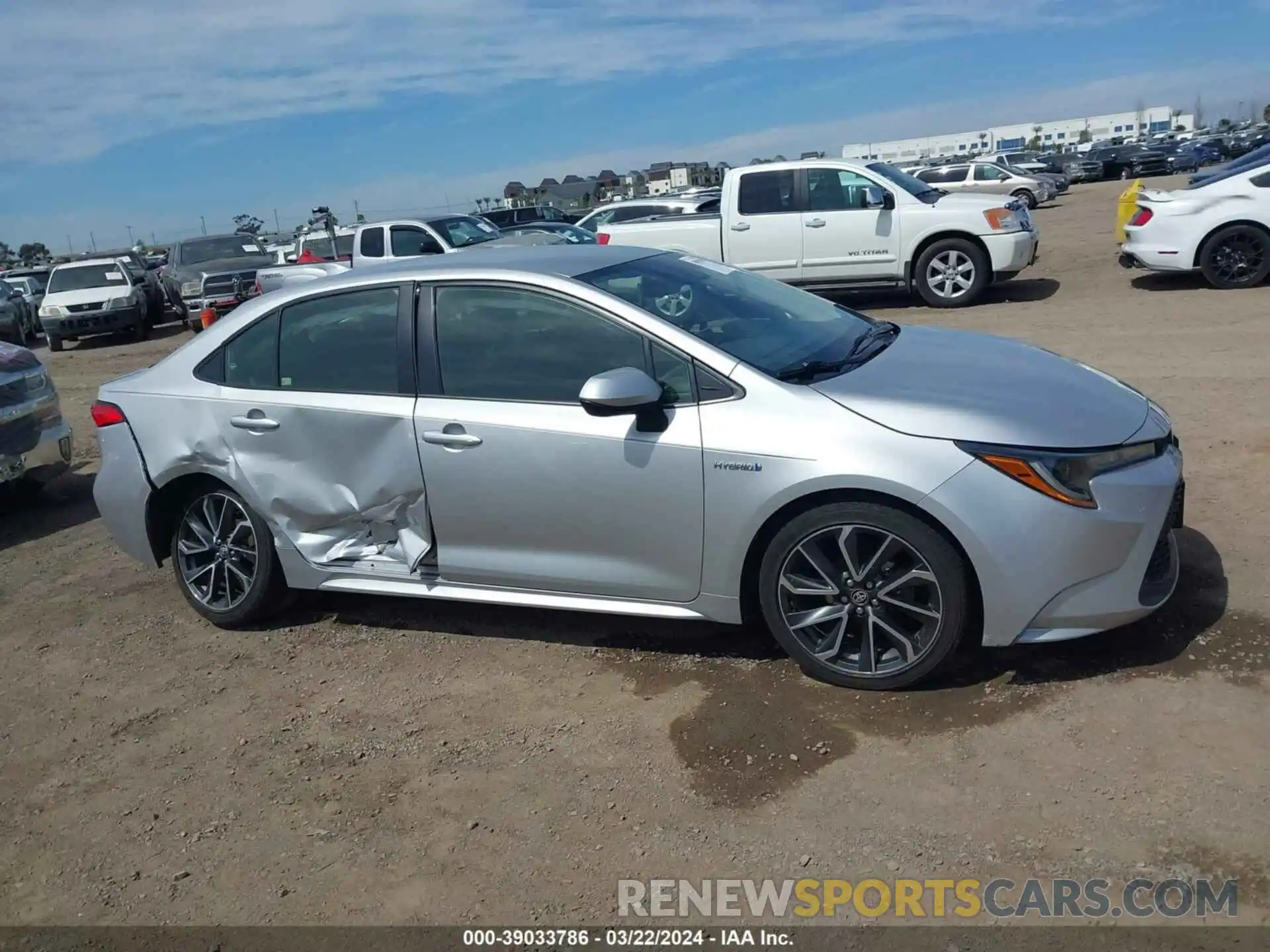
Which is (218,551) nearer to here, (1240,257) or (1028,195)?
(1240,257)

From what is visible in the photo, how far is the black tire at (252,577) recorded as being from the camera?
4902 millimetres

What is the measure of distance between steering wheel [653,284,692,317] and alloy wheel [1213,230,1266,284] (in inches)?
389

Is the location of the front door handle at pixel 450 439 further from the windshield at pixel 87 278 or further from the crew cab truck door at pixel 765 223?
the windshield at pixel 87 278

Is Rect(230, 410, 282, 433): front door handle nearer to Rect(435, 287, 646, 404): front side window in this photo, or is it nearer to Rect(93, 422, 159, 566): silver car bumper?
Rect(93, 422, 159, 566): silver car bumper

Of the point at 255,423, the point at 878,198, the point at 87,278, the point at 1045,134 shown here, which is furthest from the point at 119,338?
the point at 1045,134

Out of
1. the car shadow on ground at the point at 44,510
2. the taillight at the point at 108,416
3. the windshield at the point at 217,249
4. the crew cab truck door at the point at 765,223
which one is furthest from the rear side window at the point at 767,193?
the windshield at the point at 217,249

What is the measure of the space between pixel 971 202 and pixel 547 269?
9.63m

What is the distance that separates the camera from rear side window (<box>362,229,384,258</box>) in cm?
1722

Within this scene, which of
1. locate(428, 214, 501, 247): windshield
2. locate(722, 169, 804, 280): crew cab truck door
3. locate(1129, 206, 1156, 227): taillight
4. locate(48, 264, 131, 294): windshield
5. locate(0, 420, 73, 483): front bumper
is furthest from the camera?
locate(48, 264, 131, 294): windshield

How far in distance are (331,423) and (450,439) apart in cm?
64

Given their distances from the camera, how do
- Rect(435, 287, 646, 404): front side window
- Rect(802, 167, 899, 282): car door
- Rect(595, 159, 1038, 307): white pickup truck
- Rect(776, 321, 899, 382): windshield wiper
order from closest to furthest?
Rect(776, 321, 899, 382): windshield wiper
Rect(435, 287, 646, 404): front side window
Rect(595, 159, 1038, 307): white pickup truck
Rect(802, 167, 899, 282): car door

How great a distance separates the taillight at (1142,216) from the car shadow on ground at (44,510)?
11349mm

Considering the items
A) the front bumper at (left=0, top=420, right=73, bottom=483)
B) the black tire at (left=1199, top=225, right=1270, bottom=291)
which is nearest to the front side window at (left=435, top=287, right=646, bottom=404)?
the front bumper at (left=0, top=420, right=73, bottom=483)

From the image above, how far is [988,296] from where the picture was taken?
541 inches
